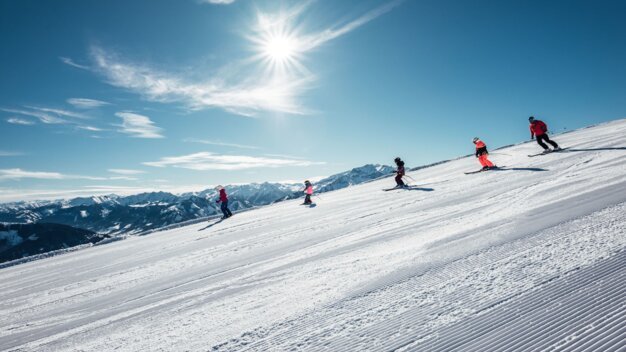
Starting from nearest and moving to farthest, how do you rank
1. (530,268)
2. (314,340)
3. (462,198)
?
(314,340)
(530,268)
(462,198)

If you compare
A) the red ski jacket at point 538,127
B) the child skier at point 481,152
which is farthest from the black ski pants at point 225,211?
the red ski jacket at point 538,127

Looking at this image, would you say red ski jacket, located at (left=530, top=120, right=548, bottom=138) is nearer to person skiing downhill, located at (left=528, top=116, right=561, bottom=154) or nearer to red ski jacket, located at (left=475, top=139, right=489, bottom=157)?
person skiing downhill, located at (left=528, top=116, right=561, bottom=154)

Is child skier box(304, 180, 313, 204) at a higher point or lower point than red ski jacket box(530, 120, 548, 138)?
lower

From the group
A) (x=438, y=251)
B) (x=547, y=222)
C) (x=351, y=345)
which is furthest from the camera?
(x=547, y=222)

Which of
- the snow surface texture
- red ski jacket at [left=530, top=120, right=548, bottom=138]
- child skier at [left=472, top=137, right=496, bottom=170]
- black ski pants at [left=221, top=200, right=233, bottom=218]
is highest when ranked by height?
red ski jacket at [left=530, top=120, right=548, bottom=138]

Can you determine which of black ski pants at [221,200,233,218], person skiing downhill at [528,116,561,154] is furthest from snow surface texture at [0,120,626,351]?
black ski pants at [221,200,233,218]

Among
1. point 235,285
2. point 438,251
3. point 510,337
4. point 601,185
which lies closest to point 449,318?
point 510,337

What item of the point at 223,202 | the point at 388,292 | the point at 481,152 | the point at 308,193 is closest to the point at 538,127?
the point at 481,152

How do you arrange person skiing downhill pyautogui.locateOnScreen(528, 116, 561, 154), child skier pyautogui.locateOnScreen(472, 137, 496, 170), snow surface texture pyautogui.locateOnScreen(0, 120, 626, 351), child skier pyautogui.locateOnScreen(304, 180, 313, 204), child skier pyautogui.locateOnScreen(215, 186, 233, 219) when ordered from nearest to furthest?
1. snow surface texture pyautogui.locateOnScreen(0, 120, 626, 351)
2. child skier pyautogui.locateOnScreen(472, 137, 496, 170)
3. person skiing downhill pyautogui.locateOnScreen(528, 116, 561, 154)
4. child skier pyautogui.locateOnScreen(304, 180, 313, 204)
5. child skier pyautogui.locateOnScreen(215, 186, 233, 219)

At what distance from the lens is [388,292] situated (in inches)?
142

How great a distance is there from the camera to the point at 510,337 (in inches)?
97.0

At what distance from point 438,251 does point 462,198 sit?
5161mm

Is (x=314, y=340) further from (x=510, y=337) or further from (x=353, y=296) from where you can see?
(x=510, y=337)

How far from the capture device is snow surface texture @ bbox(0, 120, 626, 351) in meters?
2.67
